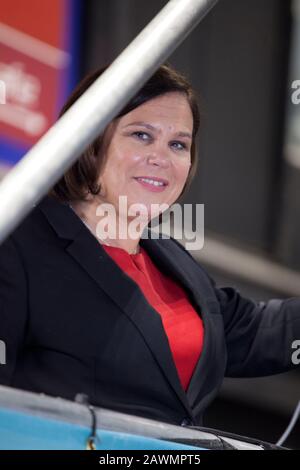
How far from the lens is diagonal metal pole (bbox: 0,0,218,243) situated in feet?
2.93

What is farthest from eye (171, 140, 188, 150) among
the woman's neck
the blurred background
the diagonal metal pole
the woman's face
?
the blurred background

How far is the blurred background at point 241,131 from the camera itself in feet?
12.8

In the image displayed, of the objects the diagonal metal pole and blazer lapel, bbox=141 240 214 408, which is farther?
blazer lapel, bbox=141 240 214 408

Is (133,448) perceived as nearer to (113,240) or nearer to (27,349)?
(27,349)

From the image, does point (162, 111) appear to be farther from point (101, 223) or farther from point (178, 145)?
point (101, 223)

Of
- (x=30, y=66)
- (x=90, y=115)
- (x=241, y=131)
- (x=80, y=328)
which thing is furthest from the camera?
(x=241, y=131)

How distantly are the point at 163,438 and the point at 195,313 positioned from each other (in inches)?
15.7

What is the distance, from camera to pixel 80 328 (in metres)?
1.24

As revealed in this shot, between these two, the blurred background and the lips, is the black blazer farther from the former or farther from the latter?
the blurred background

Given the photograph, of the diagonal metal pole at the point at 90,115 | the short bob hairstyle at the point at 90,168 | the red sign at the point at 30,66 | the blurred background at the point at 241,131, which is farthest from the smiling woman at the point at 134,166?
the blurred background at the point at 241,131

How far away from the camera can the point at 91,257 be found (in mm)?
1281

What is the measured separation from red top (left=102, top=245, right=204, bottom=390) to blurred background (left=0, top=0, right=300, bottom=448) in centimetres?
224

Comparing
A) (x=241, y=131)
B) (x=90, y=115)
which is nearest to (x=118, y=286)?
(x=90, y=115)

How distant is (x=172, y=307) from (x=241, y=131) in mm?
3473
